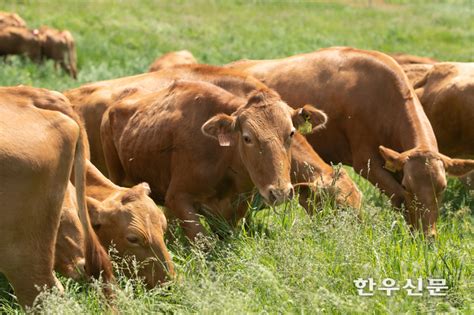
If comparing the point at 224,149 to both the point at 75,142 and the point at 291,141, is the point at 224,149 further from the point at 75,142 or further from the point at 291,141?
the point at 75,142

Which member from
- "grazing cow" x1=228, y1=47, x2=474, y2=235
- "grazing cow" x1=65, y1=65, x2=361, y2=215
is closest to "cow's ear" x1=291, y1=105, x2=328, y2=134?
"grazing cow" x1=65, y1=65, x2=361, y2=215

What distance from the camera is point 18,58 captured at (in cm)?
2342

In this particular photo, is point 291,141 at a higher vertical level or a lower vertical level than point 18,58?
higher

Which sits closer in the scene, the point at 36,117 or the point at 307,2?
the point at 36,117

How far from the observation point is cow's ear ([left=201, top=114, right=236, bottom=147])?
827cm

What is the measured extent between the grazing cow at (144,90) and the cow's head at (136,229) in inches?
76.2

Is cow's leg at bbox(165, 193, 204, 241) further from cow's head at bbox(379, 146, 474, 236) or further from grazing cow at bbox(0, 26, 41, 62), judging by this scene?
grazing cow at bbox(0, 26, 41, 62)

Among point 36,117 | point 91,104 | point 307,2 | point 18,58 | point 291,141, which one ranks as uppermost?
point 36,117

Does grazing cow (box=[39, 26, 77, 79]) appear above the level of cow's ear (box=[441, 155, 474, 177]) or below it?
below

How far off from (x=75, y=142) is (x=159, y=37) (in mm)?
23757

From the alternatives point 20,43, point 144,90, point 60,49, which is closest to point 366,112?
point 144,90

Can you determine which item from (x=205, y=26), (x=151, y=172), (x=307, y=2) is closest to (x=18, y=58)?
(x=205, y=26)

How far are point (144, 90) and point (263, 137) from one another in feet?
9.21

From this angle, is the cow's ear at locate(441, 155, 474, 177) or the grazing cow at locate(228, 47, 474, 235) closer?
the cow's ear at locate(441, 155, 474, 177)
